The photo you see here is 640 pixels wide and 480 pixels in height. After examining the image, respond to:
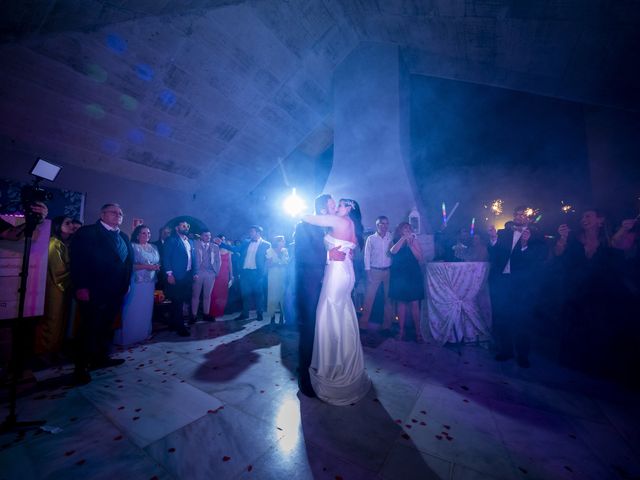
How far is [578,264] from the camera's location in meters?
3.51

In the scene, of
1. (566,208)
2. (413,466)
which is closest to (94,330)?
(413,466)

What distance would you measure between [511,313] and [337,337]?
2.82 m

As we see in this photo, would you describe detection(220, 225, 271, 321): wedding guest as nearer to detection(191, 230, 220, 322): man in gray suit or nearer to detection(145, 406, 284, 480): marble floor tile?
detection(191, 230, 220, 322): man in gray suit

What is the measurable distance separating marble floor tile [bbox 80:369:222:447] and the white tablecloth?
12.1ft

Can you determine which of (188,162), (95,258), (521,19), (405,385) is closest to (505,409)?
(405,385)

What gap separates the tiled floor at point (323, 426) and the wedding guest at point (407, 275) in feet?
4.04

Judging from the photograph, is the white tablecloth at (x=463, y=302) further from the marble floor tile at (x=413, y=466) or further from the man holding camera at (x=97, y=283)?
the man holding camera at (x=97, y=283)

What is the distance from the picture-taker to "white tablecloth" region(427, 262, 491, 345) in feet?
13.8

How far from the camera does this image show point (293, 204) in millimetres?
10469

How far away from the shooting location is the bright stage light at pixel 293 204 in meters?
10.4

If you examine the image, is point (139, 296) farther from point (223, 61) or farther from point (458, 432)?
point (223, 61)

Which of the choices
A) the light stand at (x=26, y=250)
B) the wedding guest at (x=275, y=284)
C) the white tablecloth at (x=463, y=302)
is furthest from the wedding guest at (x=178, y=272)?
the white tablecloth at (x=463, y=302)

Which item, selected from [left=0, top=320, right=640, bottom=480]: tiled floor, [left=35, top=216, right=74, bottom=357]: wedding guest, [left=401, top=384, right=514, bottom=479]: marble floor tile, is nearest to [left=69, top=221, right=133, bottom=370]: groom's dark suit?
[left=0, top=320, right=640, bottom=480]: tiled floor

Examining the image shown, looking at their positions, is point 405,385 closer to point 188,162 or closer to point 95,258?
point 95,258
